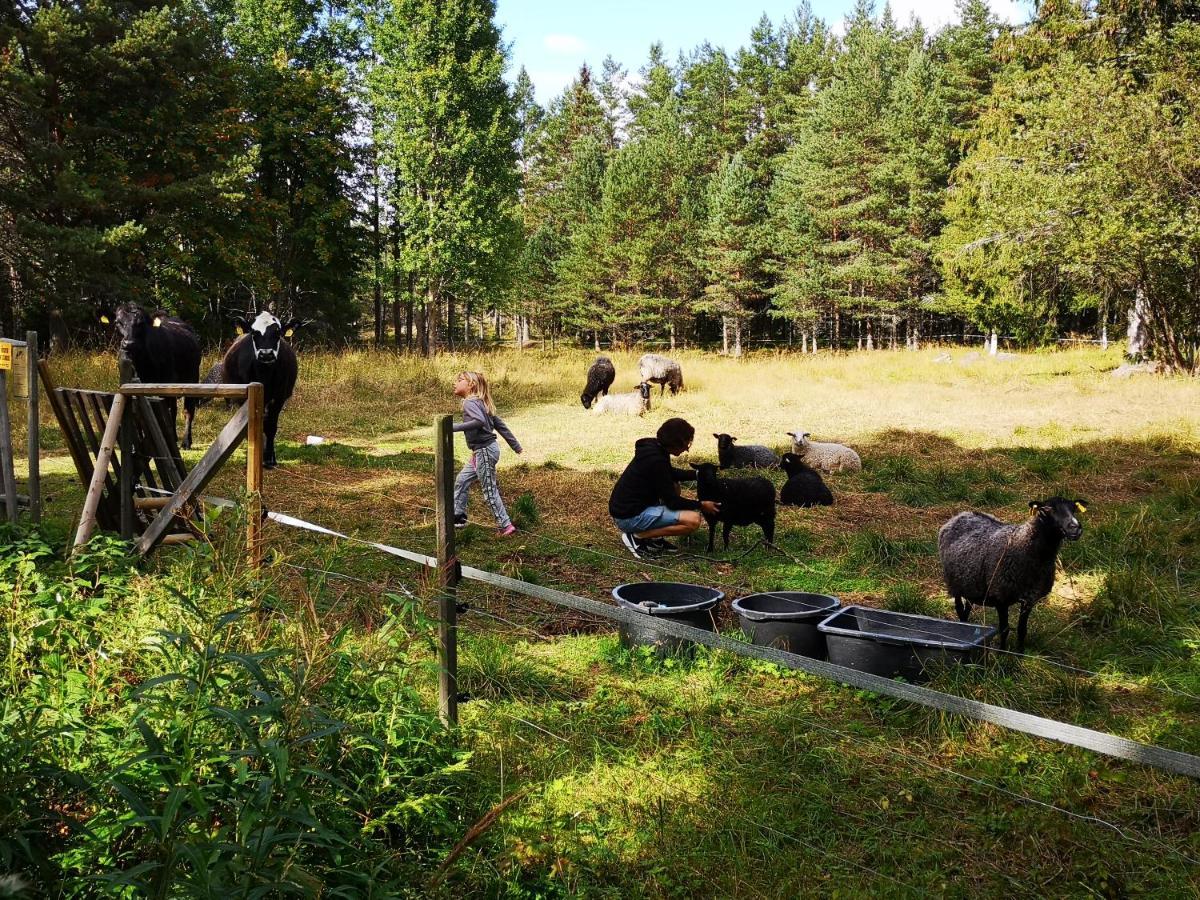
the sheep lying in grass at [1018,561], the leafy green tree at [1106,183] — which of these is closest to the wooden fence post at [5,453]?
the sheep lying in grass at [1018,561]

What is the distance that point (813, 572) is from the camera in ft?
23.0

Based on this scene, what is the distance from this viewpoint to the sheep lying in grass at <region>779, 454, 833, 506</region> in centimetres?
947

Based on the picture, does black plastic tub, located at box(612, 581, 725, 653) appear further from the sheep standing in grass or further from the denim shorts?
the sheep standing in grass

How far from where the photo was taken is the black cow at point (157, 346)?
11.7 m

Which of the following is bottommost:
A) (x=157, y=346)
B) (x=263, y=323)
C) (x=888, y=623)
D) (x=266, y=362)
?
(x=888, y=623)

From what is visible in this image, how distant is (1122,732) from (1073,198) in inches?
795

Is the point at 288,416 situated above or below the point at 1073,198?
below

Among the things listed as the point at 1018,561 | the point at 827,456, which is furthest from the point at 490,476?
the point at 827,456

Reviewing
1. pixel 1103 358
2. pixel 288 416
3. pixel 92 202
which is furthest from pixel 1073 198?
pixel 92 202

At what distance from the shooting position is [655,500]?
752 cm

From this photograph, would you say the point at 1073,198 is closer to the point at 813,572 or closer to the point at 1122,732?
the point at 813,572

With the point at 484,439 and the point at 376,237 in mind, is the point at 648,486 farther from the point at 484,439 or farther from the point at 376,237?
the point at 376,237

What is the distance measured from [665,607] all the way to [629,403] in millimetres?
12390

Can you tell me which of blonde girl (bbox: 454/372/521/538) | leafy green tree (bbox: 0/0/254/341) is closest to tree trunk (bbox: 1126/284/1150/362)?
blonde girl (bbox: 454/372/521/538)
